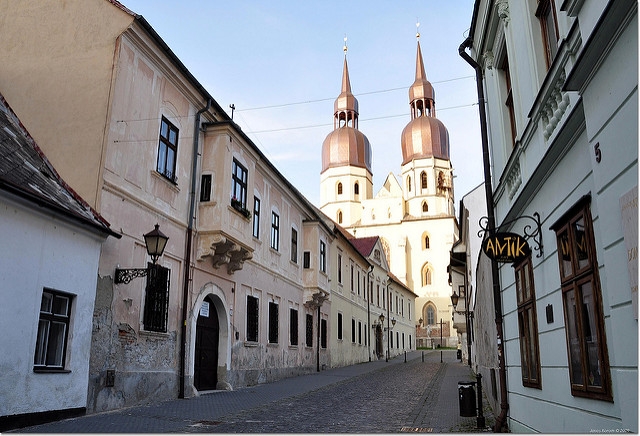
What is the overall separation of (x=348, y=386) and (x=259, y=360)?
11.0 feet

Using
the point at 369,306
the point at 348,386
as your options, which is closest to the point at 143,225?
the point at 348,386

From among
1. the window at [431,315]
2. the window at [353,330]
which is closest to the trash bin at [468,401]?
the window at [353,330]

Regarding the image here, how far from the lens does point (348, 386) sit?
66.1 feet

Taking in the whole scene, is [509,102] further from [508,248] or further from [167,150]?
[167,150]

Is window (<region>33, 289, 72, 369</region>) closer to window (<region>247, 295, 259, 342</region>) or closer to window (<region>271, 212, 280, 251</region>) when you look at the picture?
window (<region>247, 295, 259, 342</region>)

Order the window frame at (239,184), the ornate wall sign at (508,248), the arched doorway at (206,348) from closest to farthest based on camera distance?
1. the ornate wall sign at (508,248)
2. the arched doorway at (206,348)
3. the window frame at (239,184)

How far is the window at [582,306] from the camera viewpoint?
195 inches

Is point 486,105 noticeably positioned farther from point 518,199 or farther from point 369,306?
point 369,306

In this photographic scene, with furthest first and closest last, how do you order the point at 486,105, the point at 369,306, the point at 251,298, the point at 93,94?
the point at 369,306 → the point at 251,298 → the point at 93,94 → the point at 486,105

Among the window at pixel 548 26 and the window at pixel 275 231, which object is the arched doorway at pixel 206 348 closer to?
the window at pixel 275 231

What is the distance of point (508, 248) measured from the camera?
747 cm

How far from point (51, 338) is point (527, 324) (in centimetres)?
838

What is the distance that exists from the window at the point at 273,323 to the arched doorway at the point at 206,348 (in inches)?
173

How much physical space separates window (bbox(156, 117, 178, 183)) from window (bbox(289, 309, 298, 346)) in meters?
11.0
